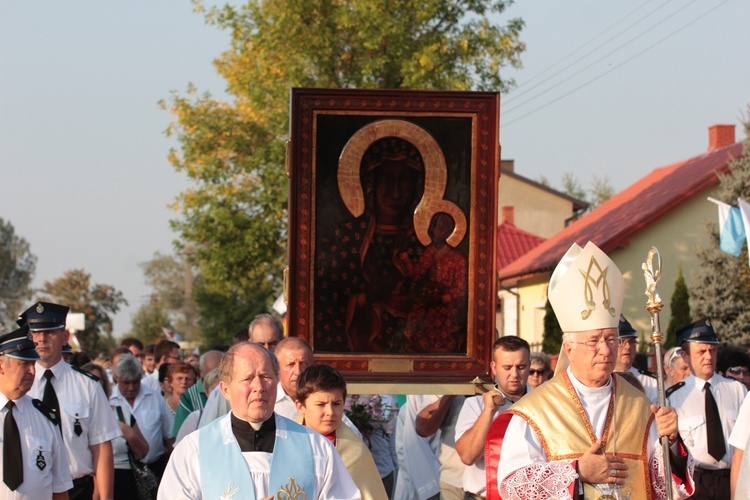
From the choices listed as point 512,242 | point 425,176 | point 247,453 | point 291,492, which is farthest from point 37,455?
point 512,242

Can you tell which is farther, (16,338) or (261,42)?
(261,42)

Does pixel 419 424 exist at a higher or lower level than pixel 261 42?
lower

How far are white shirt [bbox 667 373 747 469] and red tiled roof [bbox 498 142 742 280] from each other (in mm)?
18740

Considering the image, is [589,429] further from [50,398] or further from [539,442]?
[50,398]

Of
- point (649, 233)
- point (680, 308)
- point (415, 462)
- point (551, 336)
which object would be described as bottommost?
point (415, 462)

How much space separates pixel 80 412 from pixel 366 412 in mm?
2275

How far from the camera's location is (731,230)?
22.6m

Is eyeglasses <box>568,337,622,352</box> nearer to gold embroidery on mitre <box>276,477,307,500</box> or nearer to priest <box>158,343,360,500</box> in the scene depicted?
priest <box>158,343,360,500</box>

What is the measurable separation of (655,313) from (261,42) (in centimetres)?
2629

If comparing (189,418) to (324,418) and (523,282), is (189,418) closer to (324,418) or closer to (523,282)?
(324,418)

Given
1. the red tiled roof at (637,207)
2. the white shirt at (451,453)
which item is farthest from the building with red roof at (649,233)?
the white shirt at (451,453)

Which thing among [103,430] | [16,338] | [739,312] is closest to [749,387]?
[103,430]

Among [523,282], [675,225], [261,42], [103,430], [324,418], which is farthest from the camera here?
[523,282]

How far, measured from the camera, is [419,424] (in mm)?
8797
